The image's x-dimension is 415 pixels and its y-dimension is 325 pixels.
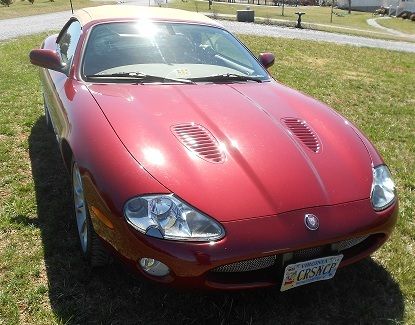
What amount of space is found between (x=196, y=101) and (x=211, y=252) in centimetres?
124

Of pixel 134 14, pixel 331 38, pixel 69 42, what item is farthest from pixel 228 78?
pixel 331 38

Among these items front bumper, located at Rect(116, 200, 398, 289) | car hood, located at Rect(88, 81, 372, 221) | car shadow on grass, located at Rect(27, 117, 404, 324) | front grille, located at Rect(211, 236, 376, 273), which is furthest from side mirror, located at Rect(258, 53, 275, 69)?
front grille, located at Rect(211, 236, 376, 273)

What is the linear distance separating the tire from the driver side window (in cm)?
112

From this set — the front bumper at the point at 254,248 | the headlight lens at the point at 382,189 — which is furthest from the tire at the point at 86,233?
the headlight lens at the point at 382,189

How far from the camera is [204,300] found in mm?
2500

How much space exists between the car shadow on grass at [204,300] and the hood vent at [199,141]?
2.37 feet

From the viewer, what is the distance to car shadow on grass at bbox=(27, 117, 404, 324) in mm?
2391

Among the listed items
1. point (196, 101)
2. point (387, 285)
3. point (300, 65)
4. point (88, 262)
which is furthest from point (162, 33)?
point (300, 65)

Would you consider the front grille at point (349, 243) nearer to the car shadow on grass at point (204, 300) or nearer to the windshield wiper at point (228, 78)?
the car shadow on grass at point (204, 300)

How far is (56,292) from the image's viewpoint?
2.54m

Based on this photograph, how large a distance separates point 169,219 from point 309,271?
30.1 inches

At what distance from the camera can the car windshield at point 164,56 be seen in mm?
3312

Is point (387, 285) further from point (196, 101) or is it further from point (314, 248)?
point (196, 101)

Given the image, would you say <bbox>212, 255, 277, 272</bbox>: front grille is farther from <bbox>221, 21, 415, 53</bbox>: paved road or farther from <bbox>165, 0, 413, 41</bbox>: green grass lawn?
<bbox>165, 0, 413, 41</bbox>: green grass lawn
